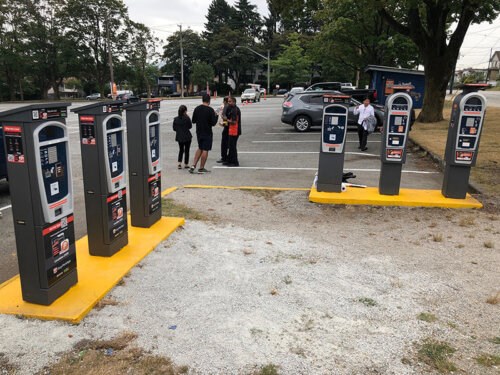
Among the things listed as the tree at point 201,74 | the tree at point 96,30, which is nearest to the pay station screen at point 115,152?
the tree at point 96,30

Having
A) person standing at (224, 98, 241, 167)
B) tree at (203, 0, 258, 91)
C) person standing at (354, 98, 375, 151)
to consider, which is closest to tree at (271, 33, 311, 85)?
tree at (203, 0, 258, 91)

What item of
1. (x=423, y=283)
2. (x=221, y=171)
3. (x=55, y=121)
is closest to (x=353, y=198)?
(x=423, y=283)

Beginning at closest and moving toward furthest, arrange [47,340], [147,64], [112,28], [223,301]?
[47,340] → [223,301] → [112,28] → [147,64]

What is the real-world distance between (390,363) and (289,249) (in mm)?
2122

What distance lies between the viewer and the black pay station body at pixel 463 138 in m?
6.46

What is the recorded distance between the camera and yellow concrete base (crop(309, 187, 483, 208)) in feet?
21.7

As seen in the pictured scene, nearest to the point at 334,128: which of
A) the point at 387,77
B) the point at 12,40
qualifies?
the point at 387,77

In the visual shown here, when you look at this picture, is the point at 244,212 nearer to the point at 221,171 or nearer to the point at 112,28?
the point at 221,171

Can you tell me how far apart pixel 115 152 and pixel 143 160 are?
32.9 inches

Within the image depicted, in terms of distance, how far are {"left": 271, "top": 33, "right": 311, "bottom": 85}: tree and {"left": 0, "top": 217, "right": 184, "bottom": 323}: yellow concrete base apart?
5862 cm

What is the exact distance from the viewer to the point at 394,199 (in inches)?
265

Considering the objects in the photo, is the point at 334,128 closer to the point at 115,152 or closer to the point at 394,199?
the point at 394,199

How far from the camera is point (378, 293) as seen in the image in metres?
3.87

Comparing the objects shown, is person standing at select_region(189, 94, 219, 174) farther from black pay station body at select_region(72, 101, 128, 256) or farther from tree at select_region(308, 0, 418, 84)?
tree at select_region(308, 0, 418, 84)
